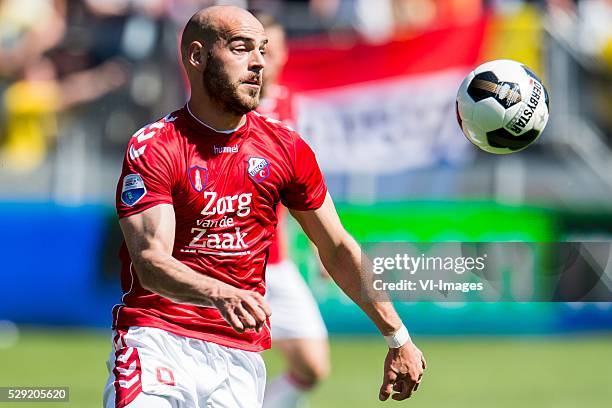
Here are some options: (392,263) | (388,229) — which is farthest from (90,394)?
(392,263)

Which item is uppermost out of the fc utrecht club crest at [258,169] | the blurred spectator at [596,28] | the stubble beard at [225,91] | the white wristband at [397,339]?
the blurred spectator at [596,28]

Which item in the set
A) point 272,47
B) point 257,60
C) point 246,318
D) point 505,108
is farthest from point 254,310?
point 272,47

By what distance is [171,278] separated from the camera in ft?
16.6

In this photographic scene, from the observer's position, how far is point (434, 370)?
12.3 m

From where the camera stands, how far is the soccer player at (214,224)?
17.4 ft

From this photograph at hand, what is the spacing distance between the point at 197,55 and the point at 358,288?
1.30 meters

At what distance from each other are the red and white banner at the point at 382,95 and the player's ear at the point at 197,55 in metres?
7.99

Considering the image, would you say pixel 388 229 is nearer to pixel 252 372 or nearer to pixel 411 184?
pixel 411 184

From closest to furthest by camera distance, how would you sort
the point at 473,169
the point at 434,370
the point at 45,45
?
the point at 434,370 < the point at 473,169 < the point at 45,45

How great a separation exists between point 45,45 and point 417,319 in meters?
5.38

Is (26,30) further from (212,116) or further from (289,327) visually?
(212,116)

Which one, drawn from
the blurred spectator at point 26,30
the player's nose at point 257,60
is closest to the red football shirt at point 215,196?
the player's nose at point 257,60

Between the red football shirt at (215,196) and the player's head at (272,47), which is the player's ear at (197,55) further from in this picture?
the player's head at (272,47)

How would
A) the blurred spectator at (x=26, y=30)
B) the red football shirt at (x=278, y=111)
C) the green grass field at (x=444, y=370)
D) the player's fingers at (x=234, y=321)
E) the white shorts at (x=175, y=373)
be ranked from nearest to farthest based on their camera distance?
the player's fingers at (x=234, y=321), the white shorts at (x=175, y=373), the red football shirt at (x=278, y=111), the green grass field at (x=444, y=370), the blurred spectator at (x=26, y=30)
